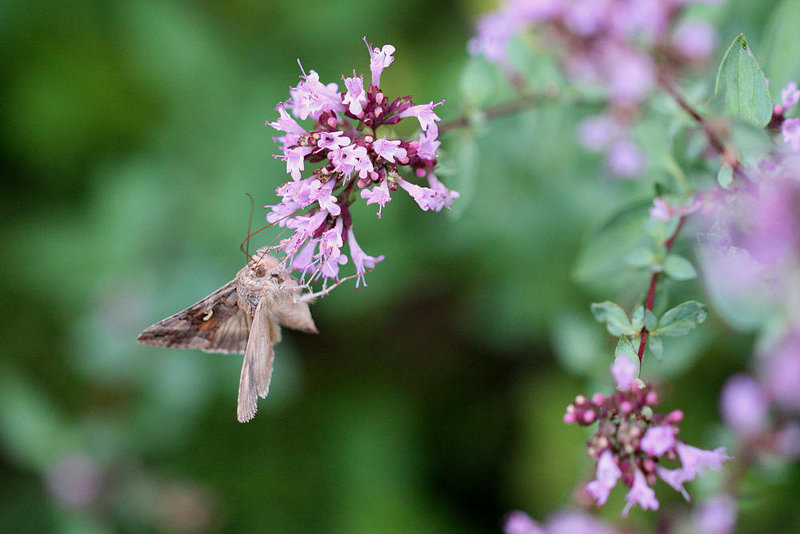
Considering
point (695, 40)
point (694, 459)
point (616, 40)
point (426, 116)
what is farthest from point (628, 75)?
point (694, 459)

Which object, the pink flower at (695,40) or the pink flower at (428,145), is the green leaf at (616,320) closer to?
the pink flower at (428,145)

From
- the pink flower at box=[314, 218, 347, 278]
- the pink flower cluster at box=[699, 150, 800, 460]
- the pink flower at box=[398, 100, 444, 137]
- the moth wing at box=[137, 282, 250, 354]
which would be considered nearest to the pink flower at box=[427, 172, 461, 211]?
the pink flower at box=[398, 100, 444, 137]

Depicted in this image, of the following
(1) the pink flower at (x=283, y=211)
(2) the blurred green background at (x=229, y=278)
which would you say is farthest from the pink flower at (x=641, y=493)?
(2) the blurred green background at (x=229, y=278)

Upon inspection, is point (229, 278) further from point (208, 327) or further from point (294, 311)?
point (294, 311)

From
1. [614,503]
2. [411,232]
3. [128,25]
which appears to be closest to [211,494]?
[411,232]

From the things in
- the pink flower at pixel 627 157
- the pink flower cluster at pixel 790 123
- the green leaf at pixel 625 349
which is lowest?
the green leaf at pixel 625 349

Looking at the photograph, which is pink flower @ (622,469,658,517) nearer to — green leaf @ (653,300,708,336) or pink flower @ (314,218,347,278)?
green leaf @ (653,300,708,336)

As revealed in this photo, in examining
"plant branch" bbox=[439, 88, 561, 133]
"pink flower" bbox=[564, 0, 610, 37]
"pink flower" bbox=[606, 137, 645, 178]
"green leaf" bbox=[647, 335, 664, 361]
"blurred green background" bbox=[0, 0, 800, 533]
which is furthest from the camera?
"blurred green background" bbox=[0, 0, 800, 533]
